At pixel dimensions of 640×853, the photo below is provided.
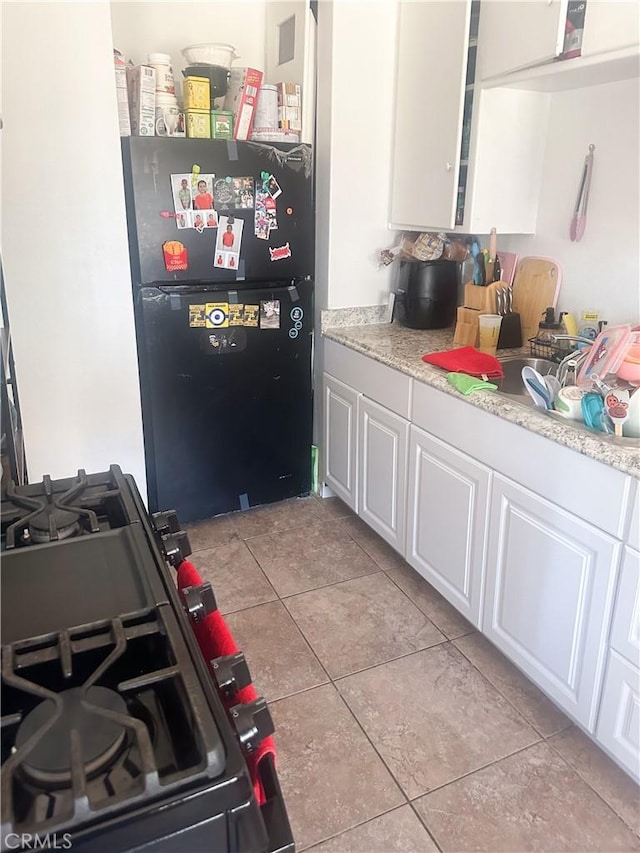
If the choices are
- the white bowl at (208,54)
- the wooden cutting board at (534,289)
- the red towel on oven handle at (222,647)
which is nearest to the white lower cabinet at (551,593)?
the wooden cutting board at (534,289)

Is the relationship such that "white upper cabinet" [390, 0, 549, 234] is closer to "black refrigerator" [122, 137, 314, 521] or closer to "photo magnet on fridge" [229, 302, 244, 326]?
"black refrigerator" [122, 137, 314, 521]

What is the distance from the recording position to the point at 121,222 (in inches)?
89.7

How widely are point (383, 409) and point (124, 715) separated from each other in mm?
1849

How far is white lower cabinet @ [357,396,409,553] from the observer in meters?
2.34


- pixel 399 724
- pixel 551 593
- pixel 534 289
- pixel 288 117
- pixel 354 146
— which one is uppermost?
pixel 288 117

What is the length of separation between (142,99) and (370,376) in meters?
1.30

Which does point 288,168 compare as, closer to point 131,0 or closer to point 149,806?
point 131,0

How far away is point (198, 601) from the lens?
84 cm

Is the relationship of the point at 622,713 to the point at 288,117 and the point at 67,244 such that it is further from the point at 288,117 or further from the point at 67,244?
the point at 288,117

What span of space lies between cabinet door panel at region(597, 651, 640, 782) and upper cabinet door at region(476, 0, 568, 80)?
65.2 inches

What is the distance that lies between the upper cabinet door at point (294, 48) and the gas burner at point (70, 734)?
245cm

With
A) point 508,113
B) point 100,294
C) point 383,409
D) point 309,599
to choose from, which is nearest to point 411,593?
point 309,599

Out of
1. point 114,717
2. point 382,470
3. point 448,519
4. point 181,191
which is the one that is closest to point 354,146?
point 181,191

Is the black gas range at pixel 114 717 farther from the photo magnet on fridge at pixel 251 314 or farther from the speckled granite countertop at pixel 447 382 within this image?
the photo magnet on fridge at pixel 251 314
